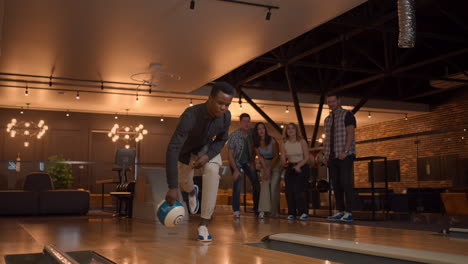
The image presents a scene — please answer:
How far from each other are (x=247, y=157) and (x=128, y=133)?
1078cm

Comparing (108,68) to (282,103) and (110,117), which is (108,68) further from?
(110,117)

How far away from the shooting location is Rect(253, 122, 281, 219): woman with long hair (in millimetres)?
7922

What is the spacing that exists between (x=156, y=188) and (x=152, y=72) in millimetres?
3927

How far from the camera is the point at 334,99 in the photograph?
6777mm

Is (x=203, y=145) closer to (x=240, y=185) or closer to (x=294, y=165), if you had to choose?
(x=294, y=165)

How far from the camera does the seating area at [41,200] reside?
31.1ft

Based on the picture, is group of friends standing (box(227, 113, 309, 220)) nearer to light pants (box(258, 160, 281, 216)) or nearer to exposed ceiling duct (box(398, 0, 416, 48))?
light pants (box(258, 160, 281, 216))

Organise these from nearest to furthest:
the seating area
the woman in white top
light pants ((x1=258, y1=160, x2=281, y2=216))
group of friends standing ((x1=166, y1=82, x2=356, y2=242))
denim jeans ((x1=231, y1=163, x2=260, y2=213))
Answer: group of friends standing ((x1=166, y1=82, x2=356, y2=242))
the woman in white top
denim jeans ((x1=231, y1=163, x2=260, y2=213))
light pants ((x1=258, y1=160, x2=281, y2=216))
the seating area

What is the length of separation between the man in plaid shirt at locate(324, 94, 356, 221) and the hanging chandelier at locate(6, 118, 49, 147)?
1108 cm

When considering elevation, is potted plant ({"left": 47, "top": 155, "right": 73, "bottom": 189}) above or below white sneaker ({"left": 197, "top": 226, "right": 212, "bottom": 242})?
above

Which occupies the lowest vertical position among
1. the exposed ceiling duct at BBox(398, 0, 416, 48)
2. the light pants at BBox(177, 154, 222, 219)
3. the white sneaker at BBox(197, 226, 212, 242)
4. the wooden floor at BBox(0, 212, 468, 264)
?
the wooden floor at BBox(0, 212, 468, 264)

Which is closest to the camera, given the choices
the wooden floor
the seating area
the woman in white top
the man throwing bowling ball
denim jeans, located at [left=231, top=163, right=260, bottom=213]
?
the wooden floor

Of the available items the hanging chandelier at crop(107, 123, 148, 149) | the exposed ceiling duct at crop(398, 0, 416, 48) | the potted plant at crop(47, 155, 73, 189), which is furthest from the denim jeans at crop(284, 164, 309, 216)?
the hanging chandelier at crop(107, 123, 148, 149)

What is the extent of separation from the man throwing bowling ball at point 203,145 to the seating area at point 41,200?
6.16 m
